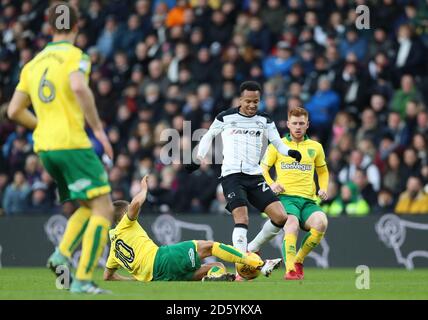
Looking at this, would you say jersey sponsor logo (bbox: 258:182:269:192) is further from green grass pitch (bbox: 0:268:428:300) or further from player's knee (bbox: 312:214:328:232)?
green grass pitch (bbox: 0:268:428:300)

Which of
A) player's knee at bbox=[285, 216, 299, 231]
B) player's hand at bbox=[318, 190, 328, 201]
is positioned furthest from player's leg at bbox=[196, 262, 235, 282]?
player's hand at bbox=[318, 190, 328, 201]

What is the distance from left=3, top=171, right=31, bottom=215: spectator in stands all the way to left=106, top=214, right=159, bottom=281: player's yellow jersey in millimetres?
8334

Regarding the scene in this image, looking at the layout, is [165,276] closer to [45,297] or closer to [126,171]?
[45,297]

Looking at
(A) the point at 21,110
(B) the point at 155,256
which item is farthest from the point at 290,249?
(A) the point at 21,110

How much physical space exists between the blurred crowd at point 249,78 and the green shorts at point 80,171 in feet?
31.1

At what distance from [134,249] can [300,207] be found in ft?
7.94

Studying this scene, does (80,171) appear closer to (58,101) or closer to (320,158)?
(58,101)

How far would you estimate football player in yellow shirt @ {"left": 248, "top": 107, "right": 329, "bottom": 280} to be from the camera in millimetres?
13770

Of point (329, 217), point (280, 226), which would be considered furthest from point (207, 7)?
point (280, 226)

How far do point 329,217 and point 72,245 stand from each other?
881cm

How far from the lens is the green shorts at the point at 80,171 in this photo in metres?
9.82

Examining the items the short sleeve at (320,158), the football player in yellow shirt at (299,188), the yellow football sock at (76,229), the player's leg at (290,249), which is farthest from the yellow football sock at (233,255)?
the yellow football sock at (76,229)

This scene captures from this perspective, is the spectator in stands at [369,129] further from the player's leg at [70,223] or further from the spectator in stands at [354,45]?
the player's leg at [70,223]

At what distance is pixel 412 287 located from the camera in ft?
39.9
